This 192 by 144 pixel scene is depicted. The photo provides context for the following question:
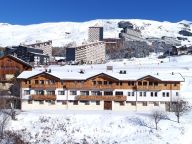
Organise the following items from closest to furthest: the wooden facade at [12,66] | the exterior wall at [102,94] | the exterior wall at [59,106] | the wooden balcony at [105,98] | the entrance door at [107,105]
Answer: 1. the wooden balcony at [105,98]
2. the exterior wall at [102,94]
3. the entrance door at [107,105]
4. the exterior wall at [59,106]
5. the wooden facade at [12,66]

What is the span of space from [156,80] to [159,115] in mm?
9882

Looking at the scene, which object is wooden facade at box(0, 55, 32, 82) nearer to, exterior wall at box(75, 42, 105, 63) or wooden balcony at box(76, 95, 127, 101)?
wooden balcony at box(76, 95, 127, 101)

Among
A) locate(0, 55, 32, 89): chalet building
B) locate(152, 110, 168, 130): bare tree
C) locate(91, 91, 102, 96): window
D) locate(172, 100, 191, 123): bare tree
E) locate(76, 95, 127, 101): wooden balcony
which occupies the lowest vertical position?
locate(152, 110, 168, 130): bare tree

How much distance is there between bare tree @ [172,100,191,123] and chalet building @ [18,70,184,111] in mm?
1687

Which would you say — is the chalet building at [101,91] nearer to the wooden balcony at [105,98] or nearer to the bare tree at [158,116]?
the wooden balcony at [105,98]

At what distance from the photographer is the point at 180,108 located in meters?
70.9

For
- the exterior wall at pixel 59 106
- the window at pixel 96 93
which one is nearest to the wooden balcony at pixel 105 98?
the exterior wall at pixel 59 106

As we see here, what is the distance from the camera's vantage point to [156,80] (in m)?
77.9

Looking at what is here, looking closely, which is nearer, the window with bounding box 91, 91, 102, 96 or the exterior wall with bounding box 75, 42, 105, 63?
the window with bounding box 91, 91, 102, 96

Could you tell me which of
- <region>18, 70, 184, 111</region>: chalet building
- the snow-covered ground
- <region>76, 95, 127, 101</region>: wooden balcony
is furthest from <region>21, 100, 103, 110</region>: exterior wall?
the snow-covered ground

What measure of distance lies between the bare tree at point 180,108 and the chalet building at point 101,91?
169 cm

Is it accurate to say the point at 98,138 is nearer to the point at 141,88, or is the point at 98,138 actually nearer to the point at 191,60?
the point at 141,88

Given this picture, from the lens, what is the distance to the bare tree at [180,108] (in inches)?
2771

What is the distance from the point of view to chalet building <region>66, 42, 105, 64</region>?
551ft
